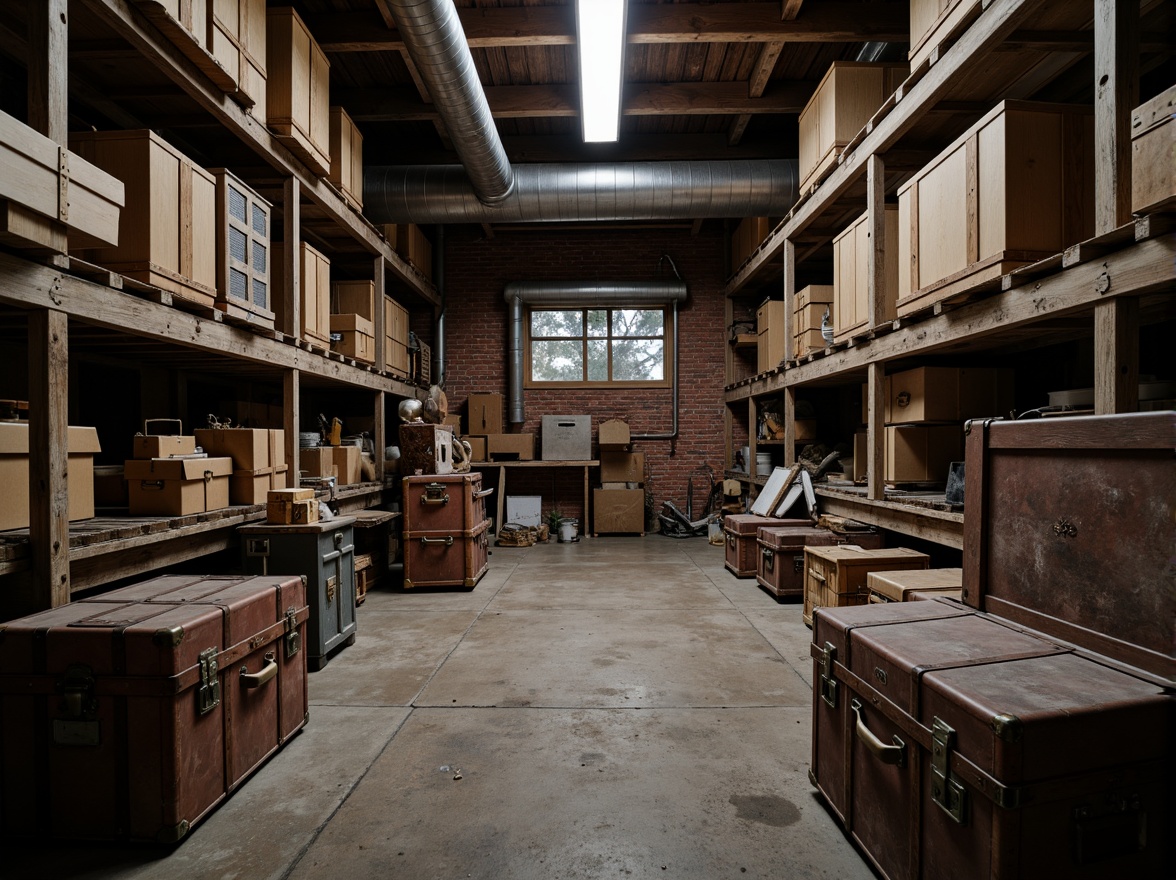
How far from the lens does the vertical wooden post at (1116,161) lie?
212 cm

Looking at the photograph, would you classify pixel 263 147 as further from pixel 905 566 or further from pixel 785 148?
pixel 785 148

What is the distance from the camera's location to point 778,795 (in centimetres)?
205

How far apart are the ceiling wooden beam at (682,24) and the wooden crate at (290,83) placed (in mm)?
750

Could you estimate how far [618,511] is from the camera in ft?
26.8

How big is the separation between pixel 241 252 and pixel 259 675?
A: 8.55ft

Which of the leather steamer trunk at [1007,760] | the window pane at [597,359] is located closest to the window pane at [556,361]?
the window pane at [597,359]

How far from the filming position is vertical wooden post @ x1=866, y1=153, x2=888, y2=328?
13.1 ft

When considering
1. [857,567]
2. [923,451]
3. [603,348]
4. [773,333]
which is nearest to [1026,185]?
[923,451]

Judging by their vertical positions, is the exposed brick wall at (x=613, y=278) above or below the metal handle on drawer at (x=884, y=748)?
above

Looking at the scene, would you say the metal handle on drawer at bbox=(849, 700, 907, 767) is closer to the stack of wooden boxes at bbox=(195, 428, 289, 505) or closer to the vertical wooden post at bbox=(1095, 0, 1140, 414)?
the vertical wooden post at bbox=(1095, 0, 1140, 414)

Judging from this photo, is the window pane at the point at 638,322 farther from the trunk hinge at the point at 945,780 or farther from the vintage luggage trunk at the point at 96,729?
the trunk hinge at the point at 945,780

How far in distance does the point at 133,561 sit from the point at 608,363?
22.4 feet

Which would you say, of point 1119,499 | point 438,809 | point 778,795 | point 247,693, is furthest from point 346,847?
point 1119,499

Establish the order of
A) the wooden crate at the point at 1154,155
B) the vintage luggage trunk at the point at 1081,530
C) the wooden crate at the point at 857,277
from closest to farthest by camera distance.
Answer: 1. the vintage luggage trunk at the point at 1081,530
2. the wooden crate at the point at 1154,155
3. the wooden crate at the point at 857,277
